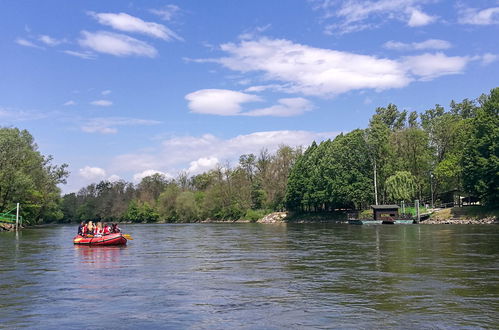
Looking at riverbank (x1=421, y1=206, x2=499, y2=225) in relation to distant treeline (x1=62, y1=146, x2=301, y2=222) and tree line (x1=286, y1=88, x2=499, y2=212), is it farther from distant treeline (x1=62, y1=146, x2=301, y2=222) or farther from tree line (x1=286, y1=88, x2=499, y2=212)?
distant treeline (x1=62, y1=146, x2=301, y2=222)

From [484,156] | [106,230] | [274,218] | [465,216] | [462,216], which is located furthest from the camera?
[274,218]

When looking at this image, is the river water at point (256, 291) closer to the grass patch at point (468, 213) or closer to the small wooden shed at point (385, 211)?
the grass patch at point (468, 213)

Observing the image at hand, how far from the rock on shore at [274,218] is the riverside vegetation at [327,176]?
216cm

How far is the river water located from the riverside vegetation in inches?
1927

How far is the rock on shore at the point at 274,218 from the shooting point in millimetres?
113188

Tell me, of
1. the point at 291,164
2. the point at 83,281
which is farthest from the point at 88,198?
the point at 83,281

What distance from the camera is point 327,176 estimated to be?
322 feet

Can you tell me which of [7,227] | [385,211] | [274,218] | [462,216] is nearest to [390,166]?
[385,211]

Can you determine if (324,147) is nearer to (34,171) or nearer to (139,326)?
(34,171)

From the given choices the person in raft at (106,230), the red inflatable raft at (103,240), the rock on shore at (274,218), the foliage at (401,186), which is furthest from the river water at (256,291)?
the rock on shore at (274,218)

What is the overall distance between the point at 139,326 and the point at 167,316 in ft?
3.77

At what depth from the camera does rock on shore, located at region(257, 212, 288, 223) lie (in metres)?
113

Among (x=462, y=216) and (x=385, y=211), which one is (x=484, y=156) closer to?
(x=462, y=216)

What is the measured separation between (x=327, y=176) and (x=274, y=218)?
70.9 feet
